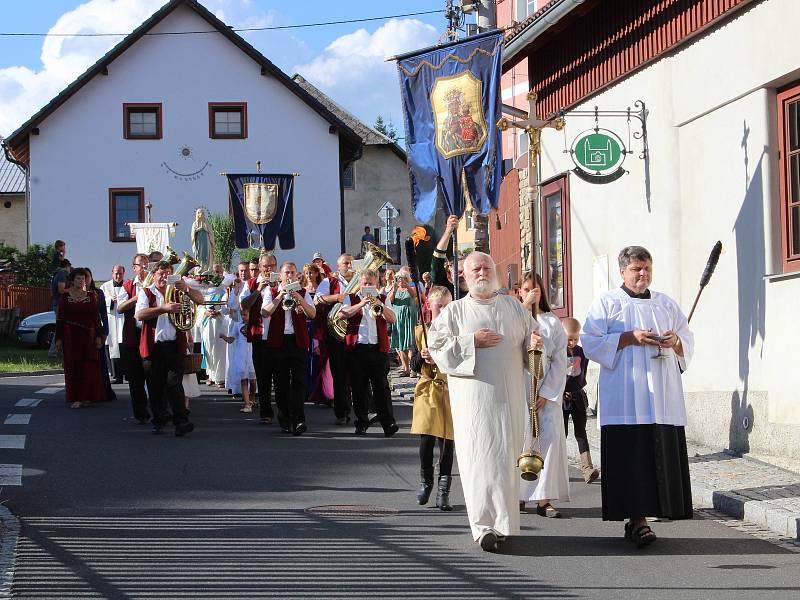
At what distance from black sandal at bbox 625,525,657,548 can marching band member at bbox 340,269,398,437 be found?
6.81 meters

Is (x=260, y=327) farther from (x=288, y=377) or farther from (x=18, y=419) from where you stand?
(x=18, y=419)

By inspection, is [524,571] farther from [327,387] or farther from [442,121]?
[327,387]

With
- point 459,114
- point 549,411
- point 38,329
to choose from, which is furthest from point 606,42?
point 38,329

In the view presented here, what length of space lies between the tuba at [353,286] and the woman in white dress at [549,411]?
15.9 ft

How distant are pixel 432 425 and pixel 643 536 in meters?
2.23

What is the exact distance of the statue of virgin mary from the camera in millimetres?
26781

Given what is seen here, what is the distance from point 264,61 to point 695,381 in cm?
3320

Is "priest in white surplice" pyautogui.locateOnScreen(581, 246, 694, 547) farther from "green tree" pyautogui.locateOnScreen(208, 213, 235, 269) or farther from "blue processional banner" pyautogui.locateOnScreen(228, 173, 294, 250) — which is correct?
"green tree" pyautogui.locateOnScreen(208, 213, 235, 269)

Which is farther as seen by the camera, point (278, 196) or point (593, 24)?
point (278, 196)

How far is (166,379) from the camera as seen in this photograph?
15039 millimetres

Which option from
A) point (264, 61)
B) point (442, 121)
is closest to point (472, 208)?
point (442, 121)

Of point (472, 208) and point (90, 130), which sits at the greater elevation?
point (90, 130)

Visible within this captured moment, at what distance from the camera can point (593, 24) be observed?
17266 millimetres

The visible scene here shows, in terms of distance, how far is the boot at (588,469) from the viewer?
38.4ft
